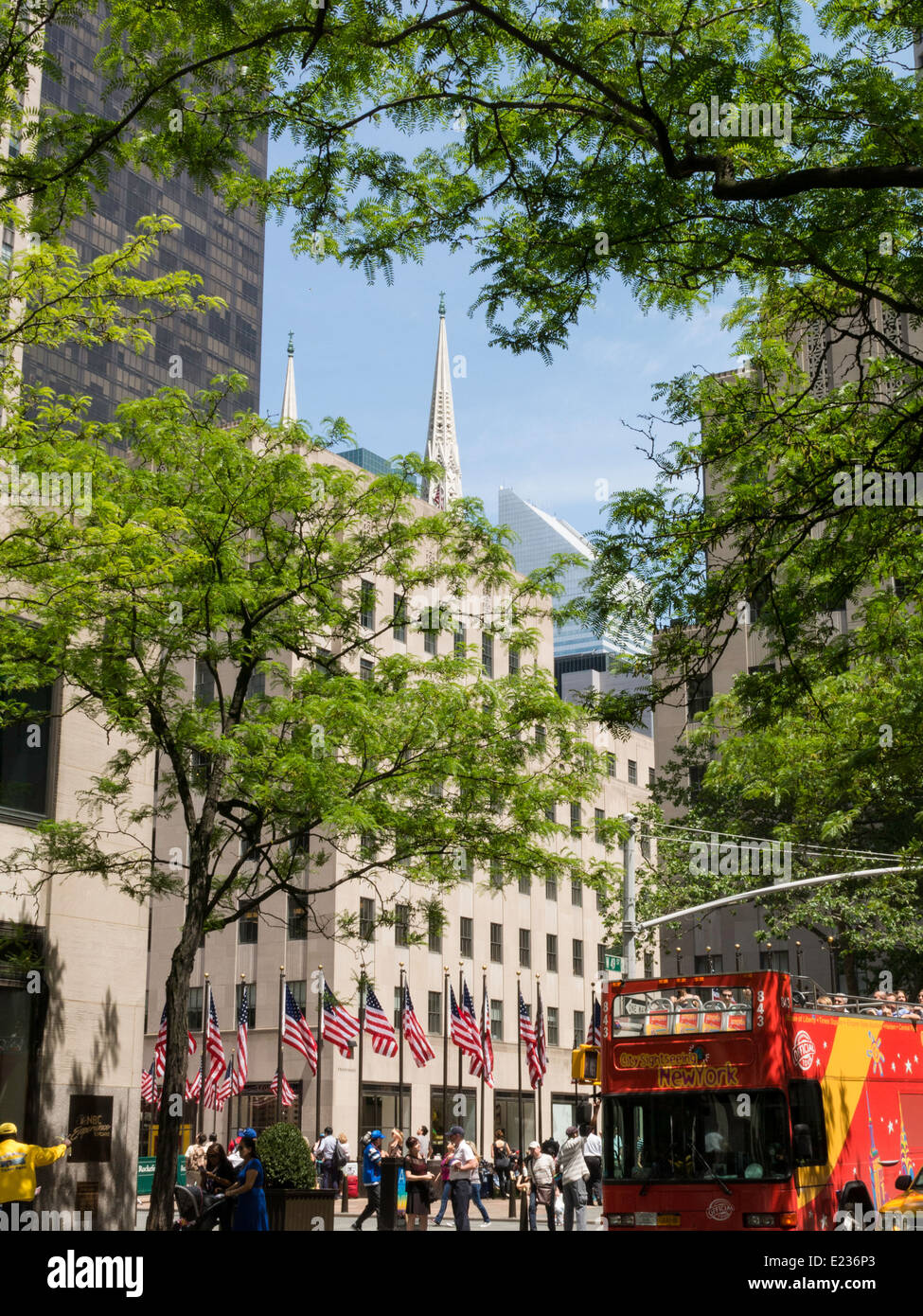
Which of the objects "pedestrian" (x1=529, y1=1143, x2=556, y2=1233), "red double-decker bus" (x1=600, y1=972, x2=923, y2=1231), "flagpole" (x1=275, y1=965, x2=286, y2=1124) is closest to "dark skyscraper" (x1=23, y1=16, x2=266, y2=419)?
"flagpole" (x1=275, y1=965, x2=286, y2=1124)

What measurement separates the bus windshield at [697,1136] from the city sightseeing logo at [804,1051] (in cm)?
58

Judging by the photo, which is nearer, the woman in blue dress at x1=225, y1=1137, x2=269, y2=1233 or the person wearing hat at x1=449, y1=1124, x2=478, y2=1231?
the woman in blue dress at x1=225, y1=1137, x2=269, y2=1233

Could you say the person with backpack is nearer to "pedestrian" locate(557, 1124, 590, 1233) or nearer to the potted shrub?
"pedestrian" locate(557, 1124, 590, 1233)

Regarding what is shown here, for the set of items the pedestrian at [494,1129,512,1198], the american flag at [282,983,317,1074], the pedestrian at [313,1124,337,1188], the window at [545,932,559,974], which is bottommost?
the pedestrian at [494,1129,512,1198]

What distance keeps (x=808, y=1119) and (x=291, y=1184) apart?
850 centimetres

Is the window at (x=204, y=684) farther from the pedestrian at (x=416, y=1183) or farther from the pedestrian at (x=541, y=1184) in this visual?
the pedestrian at (x=416, y=1183)

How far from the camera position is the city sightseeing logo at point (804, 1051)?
17312 mm

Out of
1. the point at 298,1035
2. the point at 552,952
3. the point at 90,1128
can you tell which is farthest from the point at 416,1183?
the point at 552,952

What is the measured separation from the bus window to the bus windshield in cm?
20

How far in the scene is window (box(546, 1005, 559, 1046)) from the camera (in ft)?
234

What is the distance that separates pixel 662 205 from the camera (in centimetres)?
1075

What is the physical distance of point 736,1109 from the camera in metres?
17.2

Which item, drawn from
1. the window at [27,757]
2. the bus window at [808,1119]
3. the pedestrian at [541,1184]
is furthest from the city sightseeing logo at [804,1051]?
the window at [27,757]
